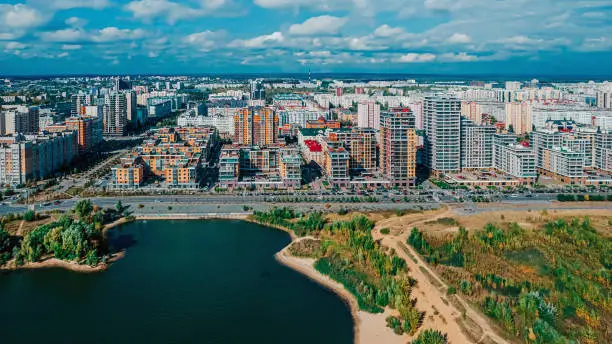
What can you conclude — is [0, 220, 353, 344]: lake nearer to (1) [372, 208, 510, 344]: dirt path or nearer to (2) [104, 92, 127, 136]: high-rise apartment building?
(1) [372, 208, 510, 344]: dirt path

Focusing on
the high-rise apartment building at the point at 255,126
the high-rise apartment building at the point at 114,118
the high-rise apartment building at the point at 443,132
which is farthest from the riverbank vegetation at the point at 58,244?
the high-rise apartment building at the point at 114,118

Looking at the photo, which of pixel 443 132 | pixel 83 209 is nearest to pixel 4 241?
pixel 83 209

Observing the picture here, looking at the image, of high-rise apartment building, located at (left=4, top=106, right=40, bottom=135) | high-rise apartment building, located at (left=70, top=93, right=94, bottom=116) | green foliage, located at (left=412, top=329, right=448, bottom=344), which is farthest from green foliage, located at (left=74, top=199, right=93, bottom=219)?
high-rise apartment building, located at (left=70, top=93, right=94, bottom=116)

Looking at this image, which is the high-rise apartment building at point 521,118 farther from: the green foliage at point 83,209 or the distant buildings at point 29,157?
the green foliage at point 83,209

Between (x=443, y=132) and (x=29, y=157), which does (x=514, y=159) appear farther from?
(x=29, y=157)

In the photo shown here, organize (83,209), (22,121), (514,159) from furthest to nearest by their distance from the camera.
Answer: (22,121) → (514,159) → (83,209)

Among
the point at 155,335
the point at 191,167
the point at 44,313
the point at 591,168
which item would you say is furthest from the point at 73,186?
the point at 591,168

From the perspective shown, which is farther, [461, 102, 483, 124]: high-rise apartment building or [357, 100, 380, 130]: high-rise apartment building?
[357, 100, 380, 130]: high-rise apartment building
